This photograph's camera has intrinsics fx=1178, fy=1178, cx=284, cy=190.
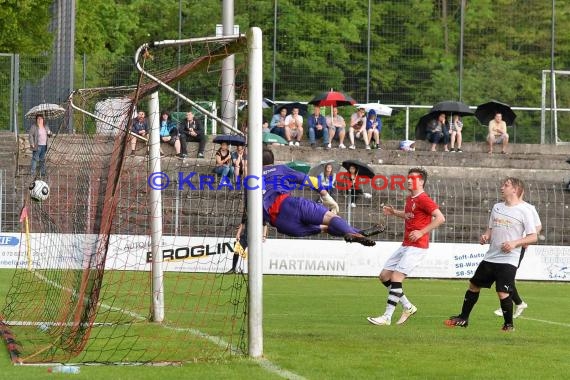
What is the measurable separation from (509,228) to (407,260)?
4.45 ft

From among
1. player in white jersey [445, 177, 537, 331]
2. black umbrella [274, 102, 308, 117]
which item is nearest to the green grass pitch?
player in white jersey [445, 177, 537, 331]

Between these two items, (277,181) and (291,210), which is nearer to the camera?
(277,181)

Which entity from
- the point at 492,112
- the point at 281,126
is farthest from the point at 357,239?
the point at 492,112

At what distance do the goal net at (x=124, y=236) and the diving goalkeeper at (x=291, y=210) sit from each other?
0.49 metres

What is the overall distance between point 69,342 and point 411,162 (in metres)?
22.6

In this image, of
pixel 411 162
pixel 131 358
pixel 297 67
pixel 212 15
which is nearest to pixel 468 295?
pixel 131 358

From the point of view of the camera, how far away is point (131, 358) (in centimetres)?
1051

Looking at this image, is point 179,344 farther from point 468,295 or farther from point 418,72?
point 418,72

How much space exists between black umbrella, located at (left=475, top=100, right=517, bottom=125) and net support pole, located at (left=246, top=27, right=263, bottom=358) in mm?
24202

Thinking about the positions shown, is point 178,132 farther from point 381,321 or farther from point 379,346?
point 379,346

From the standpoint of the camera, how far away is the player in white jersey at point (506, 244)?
1384 centimetres

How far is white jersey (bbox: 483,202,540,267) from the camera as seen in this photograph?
1391 centimetres

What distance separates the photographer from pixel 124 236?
22.0 meters

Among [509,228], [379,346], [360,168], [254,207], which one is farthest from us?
[360,168]
